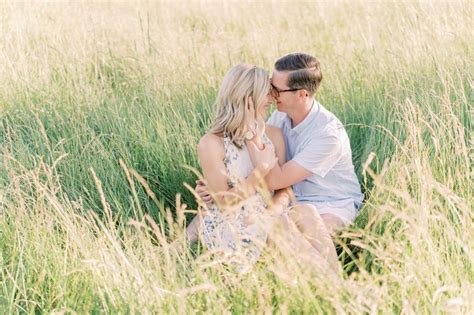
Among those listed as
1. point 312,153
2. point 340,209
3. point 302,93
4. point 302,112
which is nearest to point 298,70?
point 302,93

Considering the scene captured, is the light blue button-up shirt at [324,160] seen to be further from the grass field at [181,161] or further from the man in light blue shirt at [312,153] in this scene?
the grass field at [181,161]

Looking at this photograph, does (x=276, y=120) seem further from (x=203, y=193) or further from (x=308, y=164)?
(x=203, y=193)

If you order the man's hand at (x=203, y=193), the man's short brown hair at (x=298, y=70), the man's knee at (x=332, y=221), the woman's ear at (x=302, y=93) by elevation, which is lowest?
the man's knee at (x=332, y=221)

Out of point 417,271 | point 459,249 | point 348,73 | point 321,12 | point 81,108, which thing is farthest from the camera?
point 321,12

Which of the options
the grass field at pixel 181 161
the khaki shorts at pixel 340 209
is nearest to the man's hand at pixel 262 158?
the khaki shorts at pixel 340 209

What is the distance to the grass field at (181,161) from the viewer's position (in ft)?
8.63

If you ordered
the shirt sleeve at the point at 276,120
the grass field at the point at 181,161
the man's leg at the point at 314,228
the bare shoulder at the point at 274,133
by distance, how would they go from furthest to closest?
1. the shirt sleeve at the point at 276,120
2. the bare shoulder at the point at 274,133
3. the man's leg at the point at 314,228
4. the grass field at the point at 181,161

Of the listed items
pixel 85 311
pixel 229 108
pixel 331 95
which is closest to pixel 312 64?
pixel 229 108

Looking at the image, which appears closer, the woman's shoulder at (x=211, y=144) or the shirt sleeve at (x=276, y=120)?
the woman's shoulder at (x=211, y=144)

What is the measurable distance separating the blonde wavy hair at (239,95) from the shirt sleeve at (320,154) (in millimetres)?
363

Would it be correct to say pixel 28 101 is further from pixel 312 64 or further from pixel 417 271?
pixel 417 271

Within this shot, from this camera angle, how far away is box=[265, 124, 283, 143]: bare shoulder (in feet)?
13.8

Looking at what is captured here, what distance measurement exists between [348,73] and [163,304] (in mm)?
3646

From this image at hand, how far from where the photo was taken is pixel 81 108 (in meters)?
5.21
